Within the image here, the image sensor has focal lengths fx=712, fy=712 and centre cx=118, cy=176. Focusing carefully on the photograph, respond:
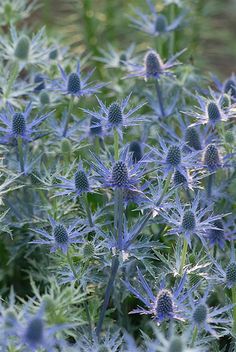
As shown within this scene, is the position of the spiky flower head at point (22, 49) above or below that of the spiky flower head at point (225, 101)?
above

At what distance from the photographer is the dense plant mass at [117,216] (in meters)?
1.38

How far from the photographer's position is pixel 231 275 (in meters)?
1.45

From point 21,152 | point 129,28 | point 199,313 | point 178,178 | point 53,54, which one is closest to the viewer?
point 199,313

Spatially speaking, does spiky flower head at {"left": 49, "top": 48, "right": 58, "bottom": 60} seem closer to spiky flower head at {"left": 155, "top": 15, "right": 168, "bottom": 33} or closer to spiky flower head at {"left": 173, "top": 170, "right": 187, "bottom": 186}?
spiky flower head at {"left": 155, "top": 15, "right": 168, "bottom": 33}

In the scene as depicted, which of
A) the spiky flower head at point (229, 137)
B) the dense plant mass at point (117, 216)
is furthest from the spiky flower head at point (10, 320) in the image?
the spiky flower head at point (229, 137)

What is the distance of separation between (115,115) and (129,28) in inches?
68.6

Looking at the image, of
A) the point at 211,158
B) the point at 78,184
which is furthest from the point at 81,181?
the point at 211,158

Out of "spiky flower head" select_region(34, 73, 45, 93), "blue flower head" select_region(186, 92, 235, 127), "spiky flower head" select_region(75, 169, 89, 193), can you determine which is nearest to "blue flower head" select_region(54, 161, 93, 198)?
"spiky flower head" select_region(75, 169, 89, 193)

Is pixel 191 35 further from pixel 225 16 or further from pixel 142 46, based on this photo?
pixel 225 16

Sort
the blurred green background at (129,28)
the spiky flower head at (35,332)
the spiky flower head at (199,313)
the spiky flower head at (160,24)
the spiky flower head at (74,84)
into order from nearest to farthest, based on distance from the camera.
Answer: the spiky flower head at (35,332)
the spiky flower head at (199,313)
the spiky flower head at (74,84)
the spiky flower head at (160,24)
the blurred green background at (129,28)

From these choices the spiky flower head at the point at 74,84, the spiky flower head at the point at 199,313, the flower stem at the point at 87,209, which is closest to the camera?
the spiky flower head at the point at 199,313

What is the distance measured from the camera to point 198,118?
1.71 meters

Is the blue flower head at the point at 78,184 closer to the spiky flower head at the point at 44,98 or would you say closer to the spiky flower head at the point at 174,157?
the spiky flower head at the point at 174,157

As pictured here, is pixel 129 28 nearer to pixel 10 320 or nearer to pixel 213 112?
pixel 213 112
